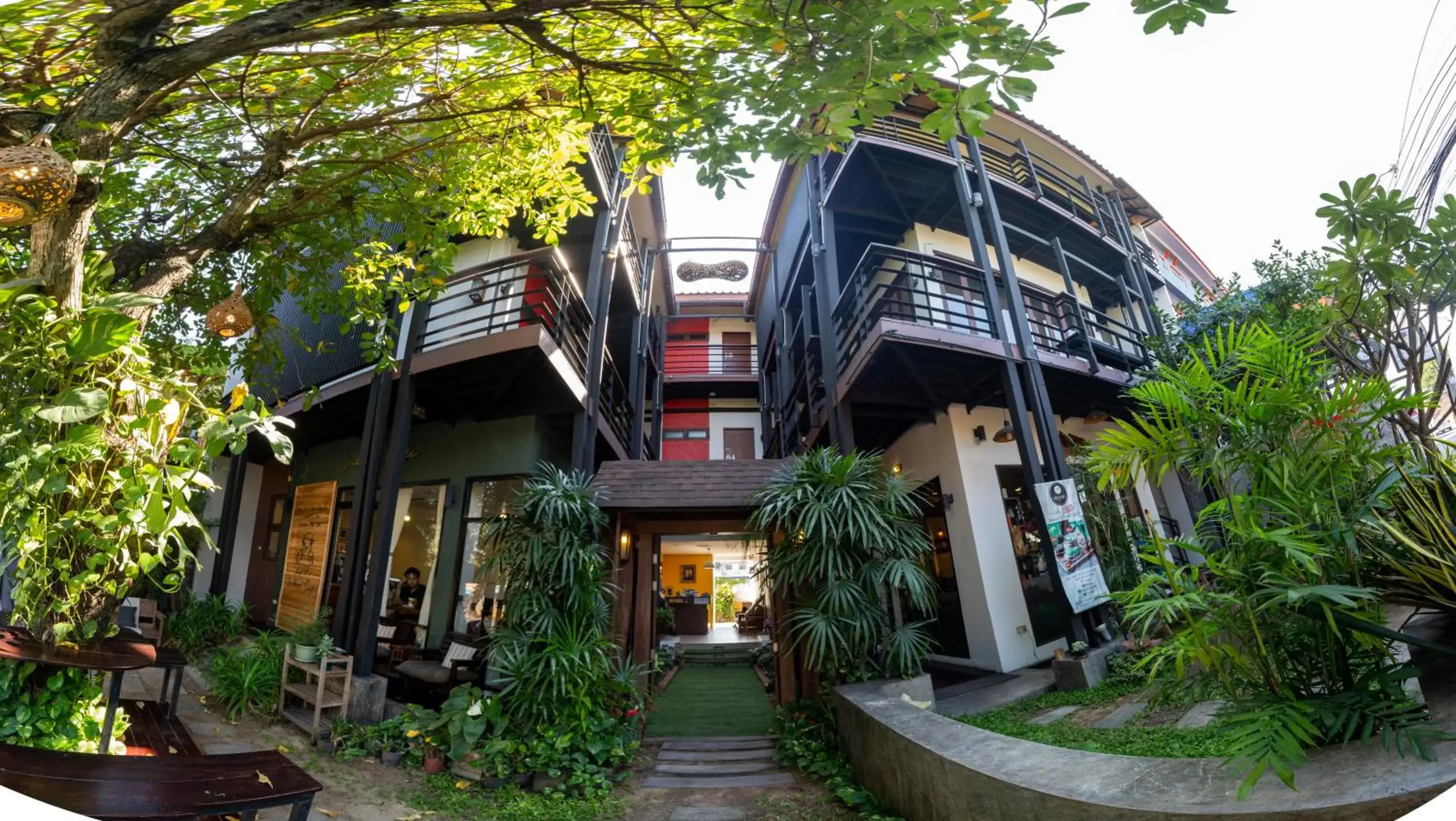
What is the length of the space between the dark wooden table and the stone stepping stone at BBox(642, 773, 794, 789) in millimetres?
3027

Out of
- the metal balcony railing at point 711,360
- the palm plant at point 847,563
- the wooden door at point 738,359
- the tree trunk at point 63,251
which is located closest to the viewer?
the tree trunk at point 63,251

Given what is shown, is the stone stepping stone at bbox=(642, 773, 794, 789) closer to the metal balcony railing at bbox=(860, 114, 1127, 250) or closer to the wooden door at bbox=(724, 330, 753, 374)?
the metal balcony railing at bbox=(860, 114, 1127, 250)

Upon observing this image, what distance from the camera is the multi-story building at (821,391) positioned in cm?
543

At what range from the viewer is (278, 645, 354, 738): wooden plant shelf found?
4.15 metres

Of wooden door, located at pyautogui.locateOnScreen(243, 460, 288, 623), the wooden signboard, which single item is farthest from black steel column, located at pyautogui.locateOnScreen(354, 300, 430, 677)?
wooden door, located at pyautogui.locateOnScreen(243, 460, 288, 623)

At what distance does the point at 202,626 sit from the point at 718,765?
6.63 m

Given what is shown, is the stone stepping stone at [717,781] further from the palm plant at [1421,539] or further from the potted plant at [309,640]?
the palm plant at [1421,539]

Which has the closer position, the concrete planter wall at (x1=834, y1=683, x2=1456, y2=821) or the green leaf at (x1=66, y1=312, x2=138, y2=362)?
the concrete planter wall at (x1=834, y1=683, x2=1456, y2=821)

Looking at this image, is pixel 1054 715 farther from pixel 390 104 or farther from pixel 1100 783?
pixel 390 104

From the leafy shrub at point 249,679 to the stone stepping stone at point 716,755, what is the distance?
3353 millimetres

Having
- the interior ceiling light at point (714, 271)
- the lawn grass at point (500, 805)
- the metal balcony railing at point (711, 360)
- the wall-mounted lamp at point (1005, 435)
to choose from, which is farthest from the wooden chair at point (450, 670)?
the metal balcony railing at point (711, 360)

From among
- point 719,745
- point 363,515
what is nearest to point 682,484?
point 719,745

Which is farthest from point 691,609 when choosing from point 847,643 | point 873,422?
point 847,643

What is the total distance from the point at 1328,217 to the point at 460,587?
740cm
